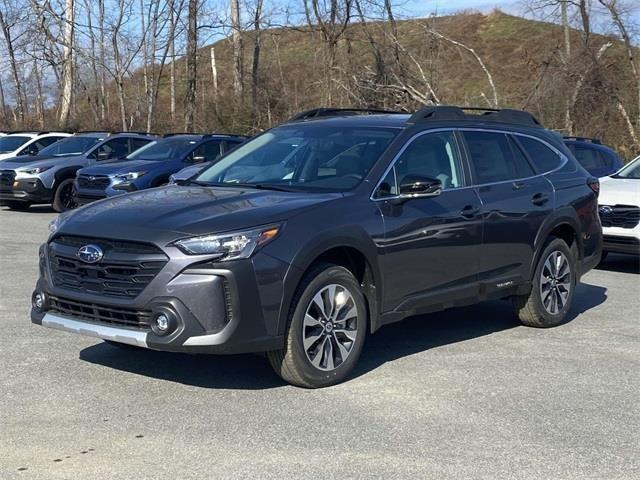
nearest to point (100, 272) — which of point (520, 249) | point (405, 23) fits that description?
point (520, 249)

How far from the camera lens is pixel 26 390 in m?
5.59

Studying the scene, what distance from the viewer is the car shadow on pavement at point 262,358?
5.97 metres

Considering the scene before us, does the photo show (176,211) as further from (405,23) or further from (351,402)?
(405,23)

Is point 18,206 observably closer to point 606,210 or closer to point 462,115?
point 606,210

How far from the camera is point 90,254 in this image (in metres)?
5.41

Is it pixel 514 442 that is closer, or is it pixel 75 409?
pixel 514 442

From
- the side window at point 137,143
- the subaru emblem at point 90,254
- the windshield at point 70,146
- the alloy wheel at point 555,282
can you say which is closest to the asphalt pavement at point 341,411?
the alloy wheel at point 555,282

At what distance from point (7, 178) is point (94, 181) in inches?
102

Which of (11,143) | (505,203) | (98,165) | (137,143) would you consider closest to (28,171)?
(98,165)

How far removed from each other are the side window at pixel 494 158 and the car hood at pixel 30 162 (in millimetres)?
13176

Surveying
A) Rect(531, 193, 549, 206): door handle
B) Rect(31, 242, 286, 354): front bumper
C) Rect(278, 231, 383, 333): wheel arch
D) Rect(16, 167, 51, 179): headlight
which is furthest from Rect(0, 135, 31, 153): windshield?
Rect(31, 242, 286, 354): front bumper

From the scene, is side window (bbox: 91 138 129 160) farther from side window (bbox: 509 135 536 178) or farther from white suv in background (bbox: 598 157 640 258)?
side window (bbox: 509 135 536 178)

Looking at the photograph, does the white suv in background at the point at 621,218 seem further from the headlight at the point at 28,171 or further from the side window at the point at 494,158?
the headlight at the point at 28,171

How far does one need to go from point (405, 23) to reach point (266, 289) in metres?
27.4
